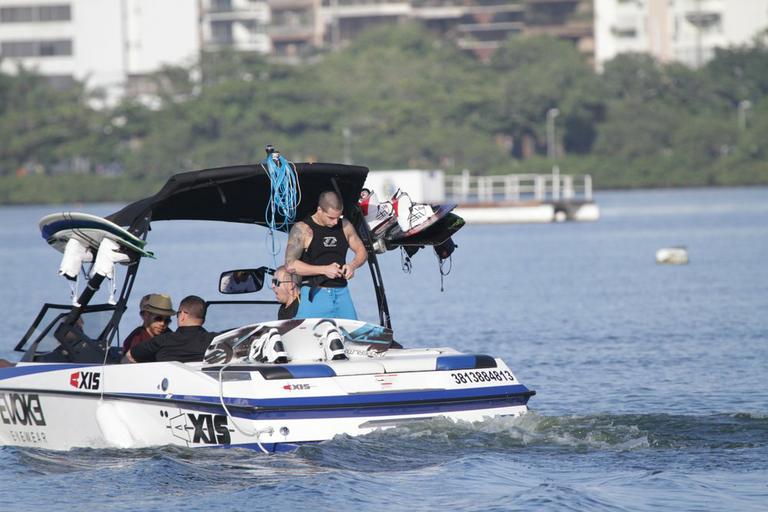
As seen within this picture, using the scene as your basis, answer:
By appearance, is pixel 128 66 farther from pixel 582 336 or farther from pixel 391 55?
pixel 582 336

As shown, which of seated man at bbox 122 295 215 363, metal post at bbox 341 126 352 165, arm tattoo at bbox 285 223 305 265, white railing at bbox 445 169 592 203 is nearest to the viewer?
seated man at bbox 122 295 215 363

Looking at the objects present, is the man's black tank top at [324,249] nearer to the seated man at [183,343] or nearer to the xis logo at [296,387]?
the seated man at [183,343]

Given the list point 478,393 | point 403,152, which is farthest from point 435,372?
point 403,152

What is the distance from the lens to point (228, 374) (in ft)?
41.8

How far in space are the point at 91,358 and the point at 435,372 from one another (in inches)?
130

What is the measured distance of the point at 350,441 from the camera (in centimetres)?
1263

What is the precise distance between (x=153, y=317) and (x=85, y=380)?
85cm

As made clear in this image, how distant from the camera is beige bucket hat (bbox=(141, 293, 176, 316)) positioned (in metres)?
14.2

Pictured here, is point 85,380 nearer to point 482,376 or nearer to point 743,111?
point 482,376

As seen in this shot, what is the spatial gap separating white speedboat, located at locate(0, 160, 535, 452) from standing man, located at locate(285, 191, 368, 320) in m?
0.46

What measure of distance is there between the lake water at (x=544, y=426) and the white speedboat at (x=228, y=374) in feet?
0.62

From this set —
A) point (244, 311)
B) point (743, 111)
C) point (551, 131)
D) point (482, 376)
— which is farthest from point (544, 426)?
point (743, 111)

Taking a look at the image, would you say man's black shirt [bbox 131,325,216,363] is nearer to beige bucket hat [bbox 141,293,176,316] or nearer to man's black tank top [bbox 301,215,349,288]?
beige bucket hat [bbox 141,293,176,316]

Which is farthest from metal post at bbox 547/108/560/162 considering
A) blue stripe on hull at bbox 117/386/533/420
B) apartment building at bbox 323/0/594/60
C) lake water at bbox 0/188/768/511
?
blue stripe on hull at bbox 117/386/533/420
